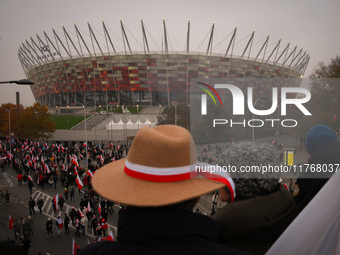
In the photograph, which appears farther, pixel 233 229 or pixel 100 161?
pixel 100 161

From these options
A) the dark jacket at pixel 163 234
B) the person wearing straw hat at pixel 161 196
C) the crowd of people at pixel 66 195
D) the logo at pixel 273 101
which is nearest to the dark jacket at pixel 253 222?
the person wearing straw hat at pixel 161 196

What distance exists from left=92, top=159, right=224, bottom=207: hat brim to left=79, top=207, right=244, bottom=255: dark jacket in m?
0.06

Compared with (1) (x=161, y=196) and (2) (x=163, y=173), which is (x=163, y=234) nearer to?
(1) (x=161, y=196)

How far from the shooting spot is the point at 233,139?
2.42 m

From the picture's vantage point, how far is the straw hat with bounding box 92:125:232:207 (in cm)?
128

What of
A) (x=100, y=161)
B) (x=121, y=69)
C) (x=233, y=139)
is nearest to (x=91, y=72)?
(x=121, y=69)

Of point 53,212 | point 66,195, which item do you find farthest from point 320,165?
point 66,195

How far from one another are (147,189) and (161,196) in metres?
0.11

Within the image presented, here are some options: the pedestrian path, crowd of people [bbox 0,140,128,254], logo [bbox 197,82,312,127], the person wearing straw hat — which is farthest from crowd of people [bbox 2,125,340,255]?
the pedestrian path

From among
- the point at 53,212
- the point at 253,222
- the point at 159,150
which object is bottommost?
the point at 53,212

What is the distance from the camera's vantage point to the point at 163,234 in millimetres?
1121

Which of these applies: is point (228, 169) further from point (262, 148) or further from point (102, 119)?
point (102, 119)

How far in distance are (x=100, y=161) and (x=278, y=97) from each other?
73.3ft

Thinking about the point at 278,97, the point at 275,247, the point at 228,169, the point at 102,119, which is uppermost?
the point at 278,97
